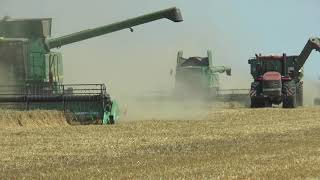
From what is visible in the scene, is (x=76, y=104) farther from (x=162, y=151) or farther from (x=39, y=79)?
(x=162, y=151)

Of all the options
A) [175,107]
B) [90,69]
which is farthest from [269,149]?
[90,69]

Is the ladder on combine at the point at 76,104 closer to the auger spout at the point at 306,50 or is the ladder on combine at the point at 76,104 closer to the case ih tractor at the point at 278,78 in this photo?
the case ih tractor at the point at 278,78

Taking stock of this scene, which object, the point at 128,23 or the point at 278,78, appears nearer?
the point at 128,23

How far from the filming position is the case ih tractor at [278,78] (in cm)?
3138

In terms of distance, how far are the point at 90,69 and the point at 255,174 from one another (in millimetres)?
21696

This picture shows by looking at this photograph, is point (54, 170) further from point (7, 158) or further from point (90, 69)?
point (90, 69)

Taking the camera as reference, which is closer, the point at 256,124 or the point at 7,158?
the point at 7,158

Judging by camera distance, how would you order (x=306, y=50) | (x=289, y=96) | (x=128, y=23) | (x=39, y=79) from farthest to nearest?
(x=306, y=50) → (x=289, y=96) → (x=128, y=23) → (x=39, y=79)

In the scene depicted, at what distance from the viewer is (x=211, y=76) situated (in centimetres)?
4212

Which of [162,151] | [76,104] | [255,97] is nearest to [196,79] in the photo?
[255,97]

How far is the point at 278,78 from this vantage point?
31.4 metres

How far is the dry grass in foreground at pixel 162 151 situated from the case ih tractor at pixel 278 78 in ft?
43.2

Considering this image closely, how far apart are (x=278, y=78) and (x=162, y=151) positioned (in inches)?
791

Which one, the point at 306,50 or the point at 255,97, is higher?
the point at 306,50
